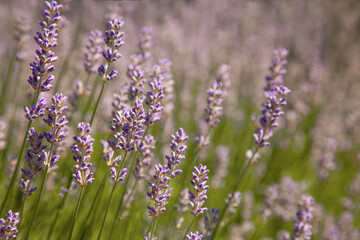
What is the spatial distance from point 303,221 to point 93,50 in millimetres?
2081

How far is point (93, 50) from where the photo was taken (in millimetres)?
2701

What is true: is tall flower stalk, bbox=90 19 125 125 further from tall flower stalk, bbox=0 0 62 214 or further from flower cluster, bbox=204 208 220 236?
flower cluster, bbox=204 208 220 236

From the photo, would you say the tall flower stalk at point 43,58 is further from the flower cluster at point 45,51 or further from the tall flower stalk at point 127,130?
the tall flower stalk at point 127,130

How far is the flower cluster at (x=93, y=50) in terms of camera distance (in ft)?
8.79

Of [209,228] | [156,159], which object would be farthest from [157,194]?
[156,159]

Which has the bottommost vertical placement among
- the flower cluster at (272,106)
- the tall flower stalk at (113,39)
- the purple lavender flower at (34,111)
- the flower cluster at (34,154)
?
the flower cluster at (34,154)

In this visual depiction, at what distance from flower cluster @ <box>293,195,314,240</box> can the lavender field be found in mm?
14

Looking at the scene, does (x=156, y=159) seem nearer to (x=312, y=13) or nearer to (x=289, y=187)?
(x=289, y=187)

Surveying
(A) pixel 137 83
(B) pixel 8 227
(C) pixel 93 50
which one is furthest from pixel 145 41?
(B) pixel 8 227

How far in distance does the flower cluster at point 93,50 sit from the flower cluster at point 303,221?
1.96 metres

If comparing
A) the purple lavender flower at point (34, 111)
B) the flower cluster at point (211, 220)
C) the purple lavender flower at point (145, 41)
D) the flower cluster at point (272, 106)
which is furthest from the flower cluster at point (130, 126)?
the purple lavender flower at point (145, 41)

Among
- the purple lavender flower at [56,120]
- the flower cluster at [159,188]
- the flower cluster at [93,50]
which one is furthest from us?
the flower cluster at [93,50]

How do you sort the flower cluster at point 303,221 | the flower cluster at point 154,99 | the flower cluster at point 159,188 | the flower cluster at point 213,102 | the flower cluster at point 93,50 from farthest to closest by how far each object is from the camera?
1. the flower cluster at point 93,50
2. the flower cluster at point 213,102
3. the flower cluster at point 303,221
4. the flower cluster at point 154,99
5. the flower cluster at point 159,188

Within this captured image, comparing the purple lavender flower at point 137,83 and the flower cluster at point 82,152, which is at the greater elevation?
the purple lavender flower at point 137,83
